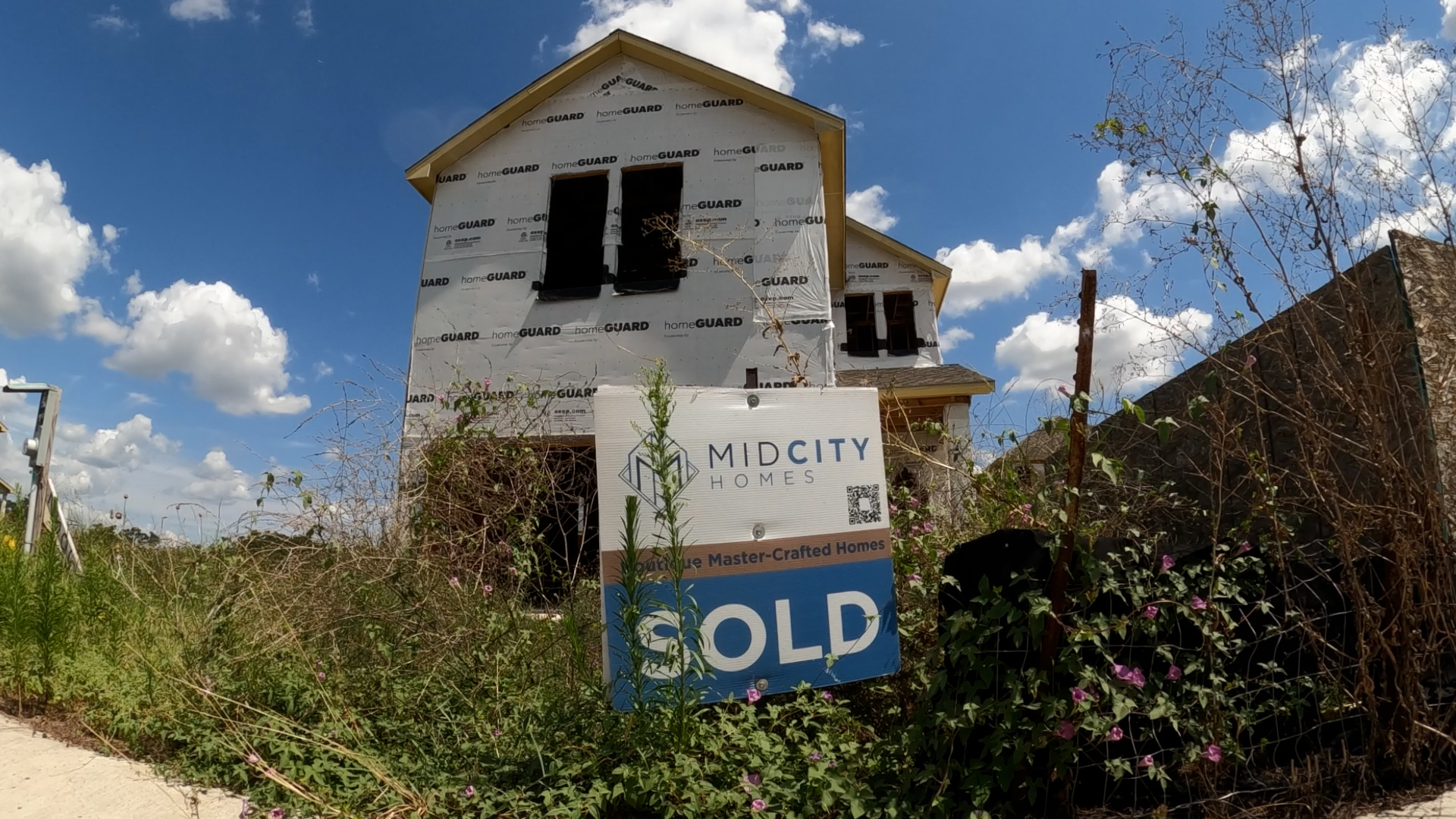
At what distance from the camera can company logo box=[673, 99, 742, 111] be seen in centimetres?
1070

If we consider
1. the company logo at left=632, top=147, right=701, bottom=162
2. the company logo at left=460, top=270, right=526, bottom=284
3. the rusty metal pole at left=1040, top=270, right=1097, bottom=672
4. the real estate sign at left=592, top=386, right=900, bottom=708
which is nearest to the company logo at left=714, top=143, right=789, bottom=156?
the company logo at left=632, top=147, right=701, bottom=162

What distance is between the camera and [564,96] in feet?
36.9

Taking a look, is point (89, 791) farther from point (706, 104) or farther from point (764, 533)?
point (706, 104)

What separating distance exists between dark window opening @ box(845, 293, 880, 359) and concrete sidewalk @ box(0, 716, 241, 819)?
13960mm

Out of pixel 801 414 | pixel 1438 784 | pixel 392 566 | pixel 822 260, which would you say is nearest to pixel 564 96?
pixel 822 260

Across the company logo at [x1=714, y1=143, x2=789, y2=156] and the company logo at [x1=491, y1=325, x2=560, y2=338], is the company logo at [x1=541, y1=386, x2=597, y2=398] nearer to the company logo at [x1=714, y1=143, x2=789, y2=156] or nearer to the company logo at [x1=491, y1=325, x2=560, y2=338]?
the company logo at [x1=491, y1=325, x2=560, y2=338]

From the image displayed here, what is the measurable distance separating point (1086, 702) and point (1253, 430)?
9.40ft

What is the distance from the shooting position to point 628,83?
11141 mm

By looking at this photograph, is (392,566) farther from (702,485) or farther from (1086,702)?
(1086,702)

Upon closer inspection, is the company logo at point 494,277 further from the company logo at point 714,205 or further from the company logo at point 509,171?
the company logo at point 714,205

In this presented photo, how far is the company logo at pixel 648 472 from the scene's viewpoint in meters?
3.13

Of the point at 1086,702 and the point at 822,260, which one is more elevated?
the point at 822,260

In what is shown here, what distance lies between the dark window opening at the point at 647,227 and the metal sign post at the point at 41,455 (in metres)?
6.06

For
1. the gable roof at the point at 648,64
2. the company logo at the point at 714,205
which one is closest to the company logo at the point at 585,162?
the gable roof at the point at 648,64
